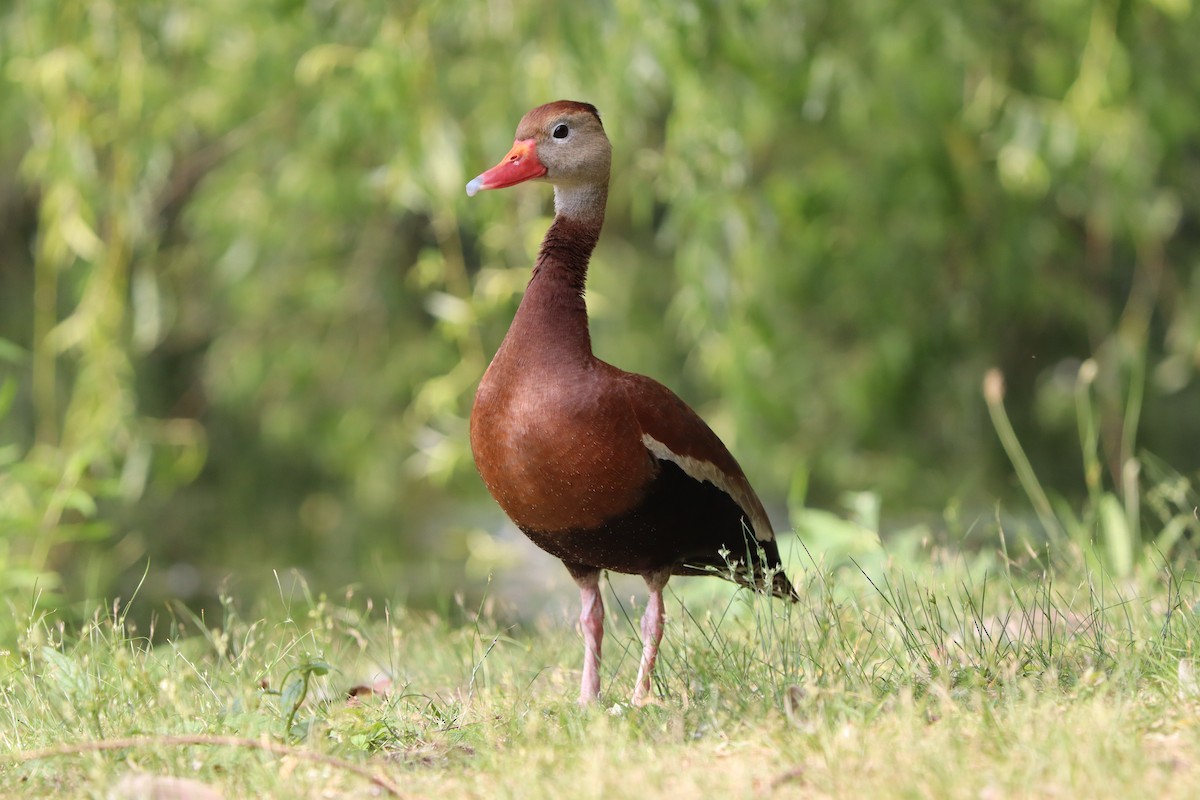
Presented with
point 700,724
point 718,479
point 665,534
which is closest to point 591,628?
point 665,534

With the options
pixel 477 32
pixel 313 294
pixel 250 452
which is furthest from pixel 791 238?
pixel 250 452

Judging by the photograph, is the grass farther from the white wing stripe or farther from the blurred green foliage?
the blurred green foliage

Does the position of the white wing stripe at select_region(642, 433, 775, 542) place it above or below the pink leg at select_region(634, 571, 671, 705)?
above

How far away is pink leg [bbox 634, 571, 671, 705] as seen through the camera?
3.17 m

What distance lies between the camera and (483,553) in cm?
677

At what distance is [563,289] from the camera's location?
3525 mm

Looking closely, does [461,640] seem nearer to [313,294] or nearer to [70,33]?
[70,33]

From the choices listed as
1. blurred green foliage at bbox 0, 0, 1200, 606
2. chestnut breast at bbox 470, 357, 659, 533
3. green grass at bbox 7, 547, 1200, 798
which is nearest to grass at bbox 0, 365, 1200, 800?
green grass at bbox 7, 547, 1200, 798

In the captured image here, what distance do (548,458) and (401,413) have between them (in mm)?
5559

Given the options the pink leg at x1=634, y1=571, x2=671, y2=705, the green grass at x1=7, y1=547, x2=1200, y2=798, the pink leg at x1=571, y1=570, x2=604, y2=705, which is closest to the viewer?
the green grass at x1=7, y1=547, x2=1200, y2=798

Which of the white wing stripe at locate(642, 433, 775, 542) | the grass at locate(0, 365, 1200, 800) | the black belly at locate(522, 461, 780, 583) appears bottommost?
the grass at locate(0, 365, 1200, 800)

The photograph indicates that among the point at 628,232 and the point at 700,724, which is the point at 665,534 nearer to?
the point at 700,724

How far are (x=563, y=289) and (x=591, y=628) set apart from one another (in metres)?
0.85

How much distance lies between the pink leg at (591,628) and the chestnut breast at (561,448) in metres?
0.34
